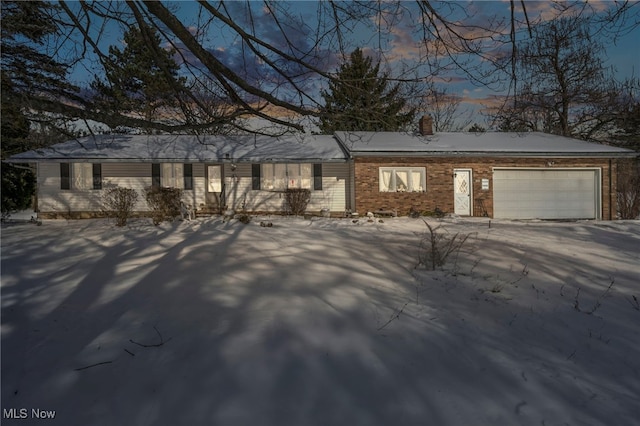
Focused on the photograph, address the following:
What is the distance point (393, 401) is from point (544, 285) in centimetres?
356

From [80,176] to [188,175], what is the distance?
4618 mm

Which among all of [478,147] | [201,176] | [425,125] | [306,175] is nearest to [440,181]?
[478,147]

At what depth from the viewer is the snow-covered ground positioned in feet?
9.05

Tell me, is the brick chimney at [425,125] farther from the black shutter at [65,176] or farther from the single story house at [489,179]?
the black shutter at [65,176]

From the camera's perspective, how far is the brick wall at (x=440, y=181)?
16531 mm

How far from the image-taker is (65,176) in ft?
54.6

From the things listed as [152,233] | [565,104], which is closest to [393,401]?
[152,233]

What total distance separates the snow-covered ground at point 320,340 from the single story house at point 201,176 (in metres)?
10.5

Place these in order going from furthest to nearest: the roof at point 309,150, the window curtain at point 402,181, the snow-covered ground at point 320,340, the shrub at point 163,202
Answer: the window curtain at point 402,181 → the roof at point 309,150 → the shrub at point 163,202 → the snow-covered ground at point 320,340

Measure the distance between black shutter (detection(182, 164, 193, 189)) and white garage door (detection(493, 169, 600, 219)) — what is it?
13.8 metres

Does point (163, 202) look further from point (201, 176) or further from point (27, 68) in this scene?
point (27, 68)

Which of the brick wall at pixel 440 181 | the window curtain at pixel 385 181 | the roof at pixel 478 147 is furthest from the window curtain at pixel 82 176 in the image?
the window curtain at pixel 385 181

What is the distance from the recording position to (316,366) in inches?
126

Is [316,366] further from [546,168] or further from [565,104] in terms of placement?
[565,104]
